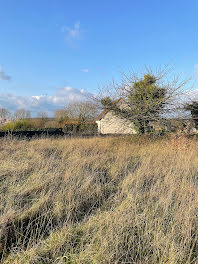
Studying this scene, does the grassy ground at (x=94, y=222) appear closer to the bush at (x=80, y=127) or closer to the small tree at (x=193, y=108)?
the small tree at (x=193, y=108)

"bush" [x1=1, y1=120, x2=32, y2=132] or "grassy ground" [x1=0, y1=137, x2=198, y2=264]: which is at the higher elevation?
"bush" [x1=1, y1=120, x2=32, y2=132]

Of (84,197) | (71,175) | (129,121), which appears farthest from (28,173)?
(129,121)

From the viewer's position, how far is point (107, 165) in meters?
5.18

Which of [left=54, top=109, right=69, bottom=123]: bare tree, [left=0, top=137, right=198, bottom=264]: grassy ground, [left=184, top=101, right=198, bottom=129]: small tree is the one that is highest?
[left=54, top=109, right=69, bottom=123]: bare tree

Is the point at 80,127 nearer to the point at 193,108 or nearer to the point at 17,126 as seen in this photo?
the point at 17,126

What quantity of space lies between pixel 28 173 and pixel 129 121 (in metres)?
8.30

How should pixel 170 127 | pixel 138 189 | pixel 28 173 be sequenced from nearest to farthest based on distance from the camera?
pixel 138 189
pixel 28 173
pixel 170 127

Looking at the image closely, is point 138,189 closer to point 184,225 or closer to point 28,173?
point 184,225

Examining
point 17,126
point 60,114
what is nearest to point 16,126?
point 17,126

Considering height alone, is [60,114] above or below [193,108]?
above

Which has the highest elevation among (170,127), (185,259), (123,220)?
(170,127)

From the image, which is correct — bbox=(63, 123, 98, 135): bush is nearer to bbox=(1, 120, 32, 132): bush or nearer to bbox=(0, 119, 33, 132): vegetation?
bbox=(1, 120, 32, 132): bush

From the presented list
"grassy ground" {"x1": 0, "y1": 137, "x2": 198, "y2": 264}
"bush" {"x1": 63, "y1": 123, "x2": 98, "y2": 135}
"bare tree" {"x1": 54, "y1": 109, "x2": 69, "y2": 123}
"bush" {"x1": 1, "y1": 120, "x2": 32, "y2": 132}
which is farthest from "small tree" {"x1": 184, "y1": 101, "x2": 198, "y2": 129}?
"bare tree" {"x1": 54, "y1": 109, "x2": 69, "y2": 123}

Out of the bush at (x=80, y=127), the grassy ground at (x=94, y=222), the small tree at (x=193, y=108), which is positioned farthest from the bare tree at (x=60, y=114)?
the grassy ground at (x=94, y=222)
